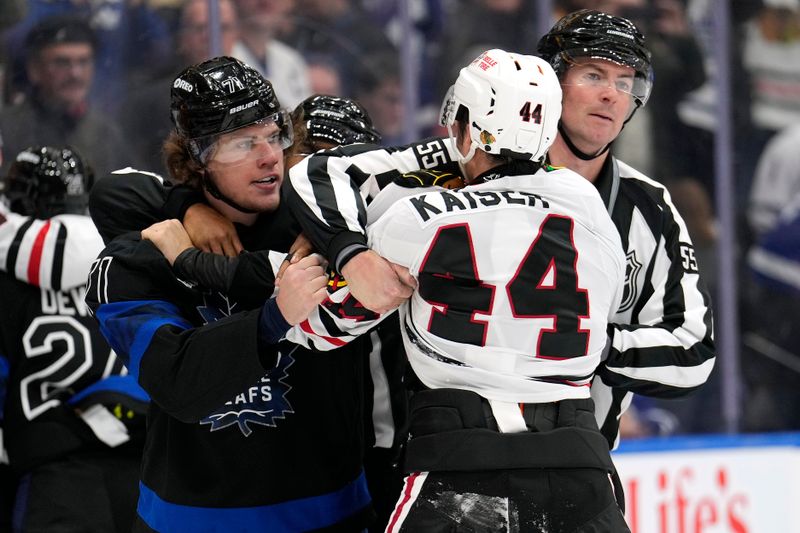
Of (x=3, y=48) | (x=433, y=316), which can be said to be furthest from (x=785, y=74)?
(x=433, y=316)

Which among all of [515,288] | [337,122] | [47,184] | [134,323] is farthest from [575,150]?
[47,184]

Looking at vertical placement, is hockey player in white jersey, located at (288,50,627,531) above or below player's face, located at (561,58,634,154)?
below

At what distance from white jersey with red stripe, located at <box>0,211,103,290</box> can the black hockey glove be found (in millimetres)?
1327

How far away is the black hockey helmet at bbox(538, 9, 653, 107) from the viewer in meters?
2.85

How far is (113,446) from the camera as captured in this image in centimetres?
350

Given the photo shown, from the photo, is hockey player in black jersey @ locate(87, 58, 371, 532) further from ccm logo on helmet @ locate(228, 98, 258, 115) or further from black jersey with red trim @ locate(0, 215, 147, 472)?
black jersey with red trim @ locate(0, 215, 147, 472)

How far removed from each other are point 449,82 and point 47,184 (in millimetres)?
2931

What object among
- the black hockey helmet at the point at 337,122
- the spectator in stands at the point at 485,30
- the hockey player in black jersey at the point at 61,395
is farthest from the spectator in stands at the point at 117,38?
the black hockey helmet at the point at 337,122

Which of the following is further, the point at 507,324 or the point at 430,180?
the point at 430,180

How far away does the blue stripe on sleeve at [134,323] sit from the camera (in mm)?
2441

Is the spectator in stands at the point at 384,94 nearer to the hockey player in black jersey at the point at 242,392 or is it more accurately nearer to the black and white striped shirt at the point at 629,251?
the black and white striped shirt at the point at 629,251

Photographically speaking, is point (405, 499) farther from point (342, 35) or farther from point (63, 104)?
point (342, 35)

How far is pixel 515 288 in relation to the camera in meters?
2.20

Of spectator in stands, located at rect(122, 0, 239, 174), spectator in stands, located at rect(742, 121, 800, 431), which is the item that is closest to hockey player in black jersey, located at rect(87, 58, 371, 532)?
spectator in stands, located at rect(122, 0, 239, 174)
